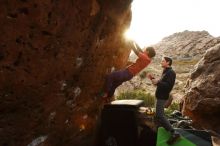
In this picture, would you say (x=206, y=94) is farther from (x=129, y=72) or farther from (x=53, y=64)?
(x=53, y=64)

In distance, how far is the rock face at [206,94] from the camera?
541 inches

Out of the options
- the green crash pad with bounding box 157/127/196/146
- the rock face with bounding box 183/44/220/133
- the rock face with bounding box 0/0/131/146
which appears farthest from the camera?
the rock face with bounding box 183/44/220/133

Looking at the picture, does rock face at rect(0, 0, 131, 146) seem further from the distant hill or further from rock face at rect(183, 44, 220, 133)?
the distant hill

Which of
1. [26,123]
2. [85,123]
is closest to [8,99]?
[26,123]

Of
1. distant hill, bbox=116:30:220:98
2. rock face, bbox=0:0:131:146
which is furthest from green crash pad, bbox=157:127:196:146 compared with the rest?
distant hill, bbox=116:30:220:98

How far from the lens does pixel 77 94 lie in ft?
30.4

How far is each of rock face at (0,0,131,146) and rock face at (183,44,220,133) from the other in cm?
558

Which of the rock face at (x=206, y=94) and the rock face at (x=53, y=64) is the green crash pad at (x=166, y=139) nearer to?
the rock face at (x=53, y=64)

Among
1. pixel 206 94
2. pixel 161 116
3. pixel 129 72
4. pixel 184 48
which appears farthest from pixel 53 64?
pixel 184 48

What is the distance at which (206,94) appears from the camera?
14.1 metres

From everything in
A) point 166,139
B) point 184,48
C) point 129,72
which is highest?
point 184,48

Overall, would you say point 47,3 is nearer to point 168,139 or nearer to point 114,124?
point 114,124

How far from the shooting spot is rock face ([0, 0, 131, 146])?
21.9 feet

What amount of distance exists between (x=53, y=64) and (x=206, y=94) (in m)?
8.50
